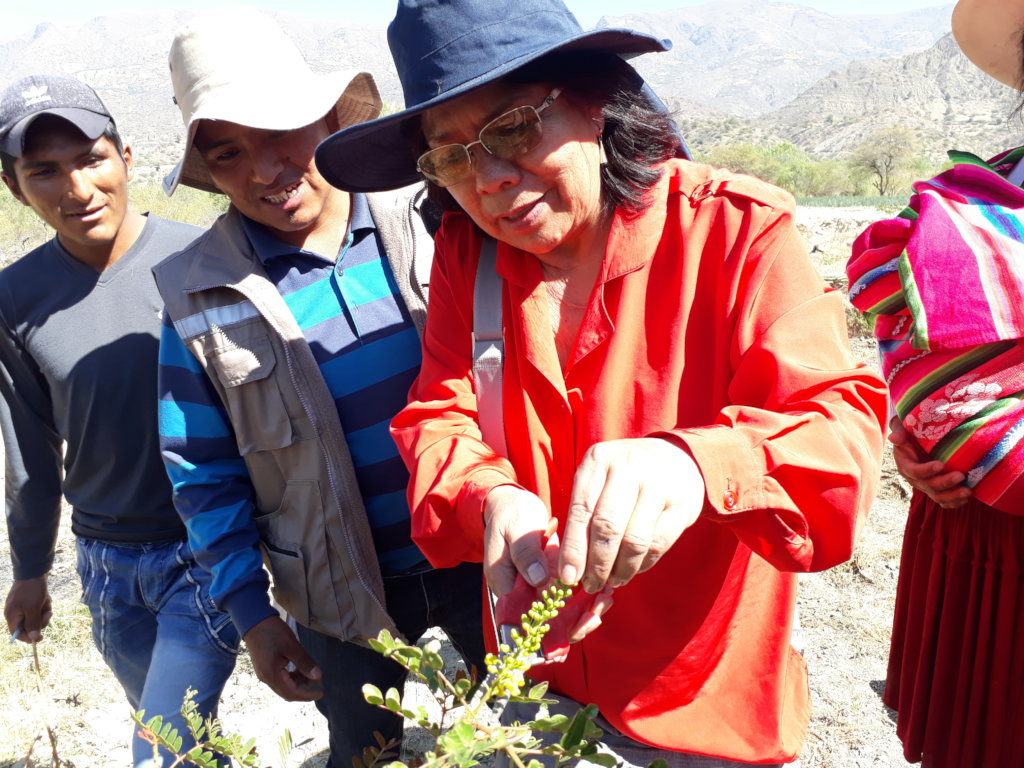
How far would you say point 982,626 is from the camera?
1612mm

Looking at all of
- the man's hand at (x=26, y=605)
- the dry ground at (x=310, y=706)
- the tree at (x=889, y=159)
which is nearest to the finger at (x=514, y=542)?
the man's hand at (x=26, y=605)

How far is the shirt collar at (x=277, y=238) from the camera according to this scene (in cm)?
212

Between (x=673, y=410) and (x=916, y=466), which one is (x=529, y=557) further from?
(x=916, y=466)

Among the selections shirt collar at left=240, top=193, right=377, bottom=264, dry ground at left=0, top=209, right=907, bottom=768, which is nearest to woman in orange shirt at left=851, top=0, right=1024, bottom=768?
shirt collar at left=240, top=193, right=377, bottom=264

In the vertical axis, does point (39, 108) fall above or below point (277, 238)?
above

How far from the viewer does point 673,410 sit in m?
1.41

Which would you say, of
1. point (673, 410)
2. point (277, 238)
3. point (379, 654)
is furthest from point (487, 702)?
point (277, 238)

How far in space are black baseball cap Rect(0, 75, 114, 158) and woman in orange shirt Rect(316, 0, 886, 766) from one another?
4.57 feet

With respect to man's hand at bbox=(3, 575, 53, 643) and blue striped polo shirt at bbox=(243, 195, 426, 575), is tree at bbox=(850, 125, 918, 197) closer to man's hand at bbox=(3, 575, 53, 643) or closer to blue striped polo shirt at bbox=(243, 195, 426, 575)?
blue striped polo shirt at bbox=(243, 195, 426, 575)

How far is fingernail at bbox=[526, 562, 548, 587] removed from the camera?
1.15m

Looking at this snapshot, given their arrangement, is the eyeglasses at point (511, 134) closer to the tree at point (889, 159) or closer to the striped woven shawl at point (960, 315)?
the striped woven shawl at point (960, 315)

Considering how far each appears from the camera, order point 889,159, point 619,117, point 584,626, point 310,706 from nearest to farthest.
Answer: point 584,626
point 619,117
point 310,706
point 889,159

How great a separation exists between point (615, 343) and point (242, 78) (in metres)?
1.27

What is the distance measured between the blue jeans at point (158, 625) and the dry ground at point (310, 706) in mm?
550
